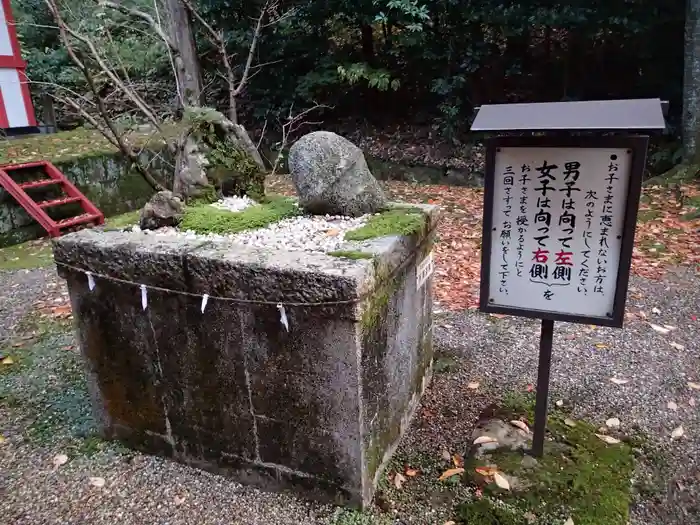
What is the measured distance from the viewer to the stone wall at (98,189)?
23.7 feet

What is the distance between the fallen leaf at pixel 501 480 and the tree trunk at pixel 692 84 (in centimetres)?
725

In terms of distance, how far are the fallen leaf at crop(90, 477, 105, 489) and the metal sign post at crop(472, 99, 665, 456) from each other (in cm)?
210

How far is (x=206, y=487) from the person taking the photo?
8.77 feet

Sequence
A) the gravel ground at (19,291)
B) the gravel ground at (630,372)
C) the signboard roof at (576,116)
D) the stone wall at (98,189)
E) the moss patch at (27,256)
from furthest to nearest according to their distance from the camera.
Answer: the stone wall at (98,189) < the moss patch at (27,256) < the gravel ground at (19,291) < the gravel ground at (630,372) < the signboard roof at (576,116)

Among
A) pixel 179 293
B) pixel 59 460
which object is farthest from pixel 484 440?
pixel 59 460

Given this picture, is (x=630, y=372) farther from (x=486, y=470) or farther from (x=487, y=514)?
(x=487, y=514)

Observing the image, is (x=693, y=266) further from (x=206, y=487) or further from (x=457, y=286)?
(x=206, y=487)

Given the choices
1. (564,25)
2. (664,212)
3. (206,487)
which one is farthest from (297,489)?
(564,25)

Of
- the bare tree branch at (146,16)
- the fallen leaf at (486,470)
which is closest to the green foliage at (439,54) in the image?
the bare tree branch at (146,16)

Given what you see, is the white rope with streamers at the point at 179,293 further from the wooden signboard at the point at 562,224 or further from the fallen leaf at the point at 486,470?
the fallen leaf at the point at 486,470

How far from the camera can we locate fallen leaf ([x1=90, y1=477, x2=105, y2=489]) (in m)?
2.69

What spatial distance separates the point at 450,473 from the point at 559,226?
1330 mm

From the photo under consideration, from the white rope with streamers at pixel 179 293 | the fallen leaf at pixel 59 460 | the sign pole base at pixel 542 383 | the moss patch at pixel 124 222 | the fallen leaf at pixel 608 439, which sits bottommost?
the fallen leaf at pixel 608 439

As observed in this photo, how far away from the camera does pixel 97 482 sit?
271cm
